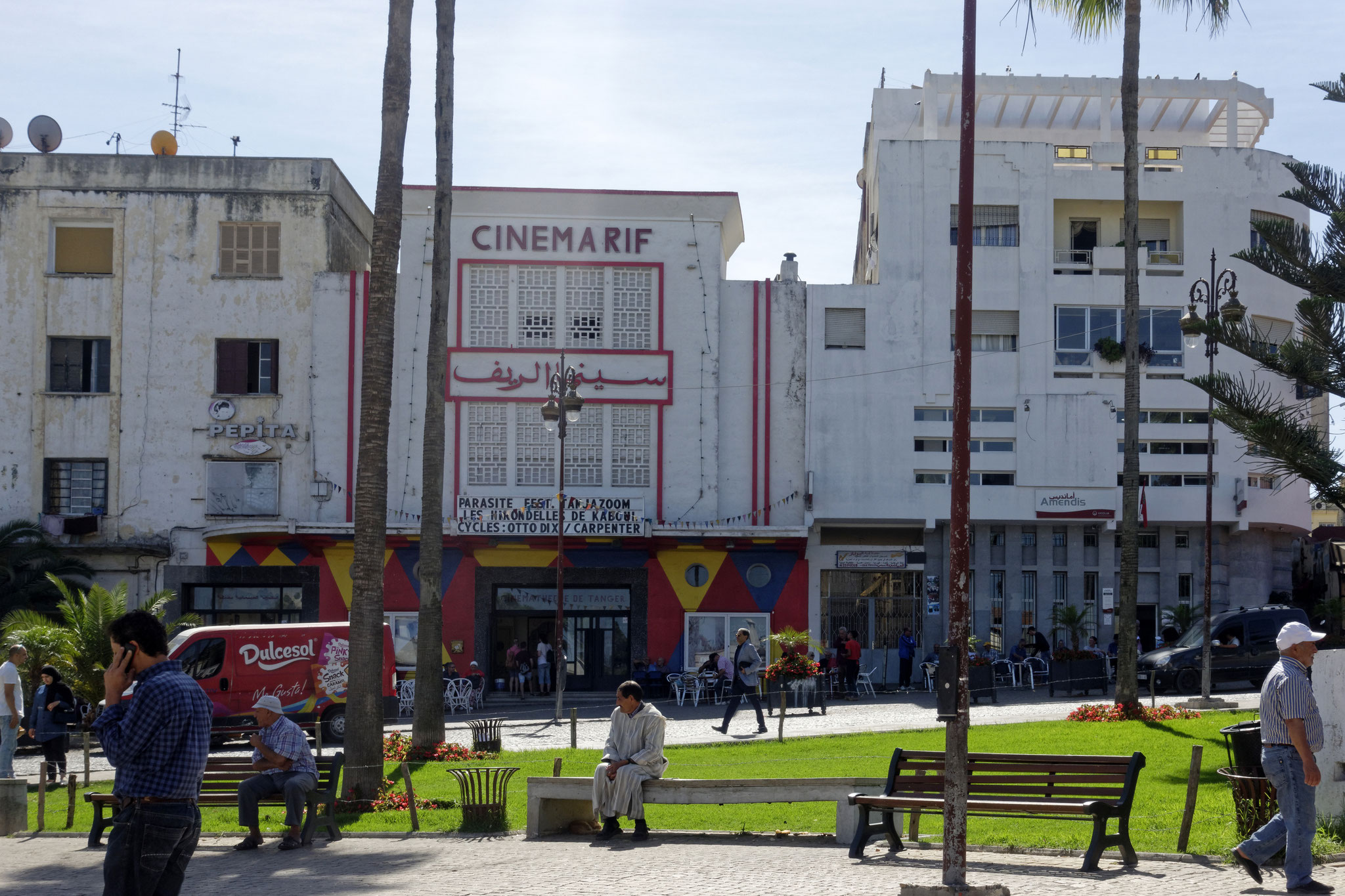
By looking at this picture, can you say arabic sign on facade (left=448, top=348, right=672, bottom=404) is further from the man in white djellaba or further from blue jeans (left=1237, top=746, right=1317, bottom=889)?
blue jeans (left=1237, top=746, right=1317, bottom=889)

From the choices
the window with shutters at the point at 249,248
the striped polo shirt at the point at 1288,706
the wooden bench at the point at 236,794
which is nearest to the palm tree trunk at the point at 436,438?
the wooden bench at the point at 236,794

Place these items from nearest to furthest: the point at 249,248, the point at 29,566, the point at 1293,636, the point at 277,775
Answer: the point at 1293,636, the point at 277,775, the point at 29,566, the point at 249,248

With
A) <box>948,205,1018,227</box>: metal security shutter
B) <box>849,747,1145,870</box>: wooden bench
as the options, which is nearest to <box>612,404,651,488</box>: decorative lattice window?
<box>948,205,1018,227</box>: metal security shutter

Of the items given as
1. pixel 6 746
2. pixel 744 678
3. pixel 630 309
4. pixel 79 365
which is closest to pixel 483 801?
pixel 6 746

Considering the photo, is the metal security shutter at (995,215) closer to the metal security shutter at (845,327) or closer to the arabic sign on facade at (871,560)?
the metal security shutter at (845,327)

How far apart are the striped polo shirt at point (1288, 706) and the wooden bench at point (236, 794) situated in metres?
7.71

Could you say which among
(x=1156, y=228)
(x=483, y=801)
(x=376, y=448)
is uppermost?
(x=1156, y=228)

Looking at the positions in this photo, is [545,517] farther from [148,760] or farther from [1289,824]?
[148,760]

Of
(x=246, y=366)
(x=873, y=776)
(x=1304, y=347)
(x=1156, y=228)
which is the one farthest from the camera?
(x=1156, y=228)

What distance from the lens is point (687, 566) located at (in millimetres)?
36469

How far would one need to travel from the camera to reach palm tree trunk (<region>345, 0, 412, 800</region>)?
1480 cm

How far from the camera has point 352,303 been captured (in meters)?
36.6

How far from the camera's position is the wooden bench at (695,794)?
11.2m

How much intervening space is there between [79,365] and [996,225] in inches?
966
